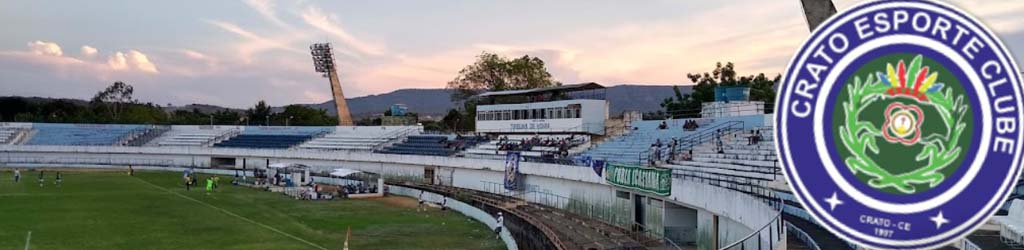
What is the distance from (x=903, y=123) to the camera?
3721 mm

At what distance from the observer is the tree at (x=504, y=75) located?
103000 millimetres

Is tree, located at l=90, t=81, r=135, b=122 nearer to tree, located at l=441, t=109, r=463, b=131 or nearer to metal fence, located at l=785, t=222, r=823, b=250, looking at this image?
tree, located at l=441, t=109, r=463, b=131

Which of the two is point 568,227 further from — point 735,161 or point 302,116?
point 302,116

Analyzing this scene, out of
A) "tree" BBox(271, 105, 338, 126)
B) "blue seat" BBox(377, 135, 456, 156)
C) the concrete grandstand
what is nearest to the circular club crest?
the concrete grandstand

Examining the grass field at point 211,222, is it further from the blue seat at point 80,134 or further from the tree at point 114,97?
the tree at point 114,97

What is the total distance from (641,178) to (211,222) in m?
19.5

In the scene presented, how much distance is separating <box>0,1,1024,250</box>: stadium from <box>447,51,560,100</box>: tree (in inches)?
1145

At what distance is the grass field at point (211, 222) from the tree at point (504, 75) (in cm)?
5786

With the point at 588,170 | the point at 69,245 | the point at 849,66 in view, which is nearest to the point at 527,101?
the point at 588,170

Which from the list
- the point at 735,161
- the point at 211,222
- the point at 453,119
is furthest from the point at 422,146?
the point at 453,119

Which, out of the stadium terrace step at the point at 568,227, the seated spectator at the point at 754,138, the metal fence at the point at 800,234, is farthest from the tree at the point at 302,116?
the metal fence at the point at 800,234

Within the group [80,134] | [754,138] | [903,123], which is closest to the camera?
[903,123]

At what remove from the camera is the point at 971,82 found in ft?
12.0

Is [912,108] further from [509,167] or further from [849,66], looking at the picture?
[509,167]
